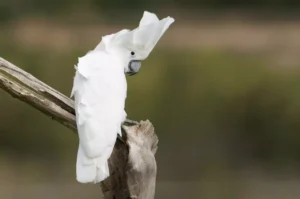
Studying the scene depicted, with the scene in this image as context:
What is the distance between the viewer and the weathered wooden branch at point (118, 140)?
97 centimetres

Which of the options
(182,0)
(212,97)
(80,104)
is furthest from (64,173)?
(80,104)

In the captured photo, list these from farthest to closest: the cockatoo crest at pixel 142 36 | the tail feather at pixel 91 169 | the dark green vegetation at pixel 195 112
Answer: the dark green vegetation at pixel 195 112, the cockatoo crest at pixel 142 36, the tail feather at pixel 91 169

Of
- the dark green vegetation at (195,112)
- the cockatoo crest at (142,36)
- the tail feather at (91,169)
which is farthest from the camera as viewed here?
the dark green vegetation at (195,112)

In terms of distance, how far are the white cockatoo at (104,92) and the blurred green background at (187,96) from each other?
1.00 meters

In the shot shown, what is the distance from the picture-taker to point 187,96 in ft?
6.76

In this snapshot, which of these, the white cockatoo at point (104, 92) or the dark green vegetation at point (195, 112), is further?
the dark green vegetation at point (195, 112)

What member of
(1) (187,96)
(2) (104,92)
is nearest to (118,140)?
(2) (104,92)

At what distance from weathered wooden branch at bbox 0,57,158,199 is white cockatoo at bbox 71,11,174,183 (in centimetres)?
5

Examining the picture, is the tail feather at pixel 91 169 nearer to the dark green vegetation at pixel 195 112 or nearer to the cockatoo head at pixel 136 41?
the cockatoo head at pixel 136 41

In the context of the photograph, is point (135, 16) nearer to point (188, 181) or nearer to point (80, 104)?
point (188, 181)

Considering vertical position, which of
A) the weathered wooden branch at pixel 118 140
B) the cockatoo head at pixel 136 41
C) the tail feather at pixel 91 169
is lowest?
the tail feather at pixel 91 169

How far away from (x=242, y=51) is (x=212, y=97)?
0.23 metres

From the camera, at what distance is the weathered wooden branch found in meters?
0.97

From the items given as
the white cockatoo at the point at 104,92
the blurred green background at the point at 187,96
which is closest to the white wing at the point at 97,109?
the white cockatoo at the point at 104,92
